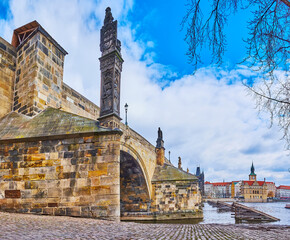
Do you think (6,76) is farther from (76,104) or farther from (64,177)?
(64,177)

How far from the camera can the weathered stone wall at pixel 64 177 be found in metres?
6.95

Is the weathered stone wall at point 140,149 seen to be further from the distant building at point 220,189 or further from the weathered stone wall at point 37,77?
the distant building at point 220,189

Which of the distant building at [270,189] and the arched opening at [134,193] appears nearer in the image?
the arched opening at [134,193]

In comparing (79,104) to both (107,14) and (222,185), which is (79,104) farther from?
(222,185)

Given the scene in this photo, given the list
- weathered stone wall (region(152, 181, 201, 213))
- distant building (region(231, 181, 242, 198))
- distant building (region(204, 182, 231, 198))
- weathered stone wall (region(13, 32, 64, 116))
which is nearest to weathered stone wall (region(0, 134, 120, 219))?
weathered stone wall (region(13, 32, 64, 116))

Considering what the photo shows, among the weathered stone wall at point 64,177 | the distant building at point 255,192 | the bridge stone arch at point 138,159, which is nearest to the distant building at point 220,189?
the distant building at point 255,192

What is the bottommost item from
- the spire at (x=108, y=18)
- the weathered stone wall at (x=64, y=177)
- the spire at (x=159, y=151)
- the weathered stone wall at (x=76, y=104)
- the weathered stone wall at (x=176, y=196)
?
the weathered stone wall at (x=176, y=196)

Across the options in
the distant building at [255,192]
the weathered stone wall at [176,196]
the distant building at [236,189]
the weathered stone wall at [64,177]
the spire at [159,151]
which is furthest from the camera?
the distant building at [236,189]

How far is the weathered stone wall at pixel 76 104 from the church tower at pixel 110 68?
110 inches

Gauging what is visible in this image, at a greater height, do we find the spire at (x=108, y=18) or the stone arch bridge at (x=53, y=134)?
the spire at (x=108, y=18)

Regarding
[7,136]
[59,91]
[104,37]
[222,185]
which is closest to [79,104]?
[59,91]

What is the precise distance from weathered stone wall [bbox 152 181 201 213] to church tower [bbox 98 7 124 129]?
14719 millimetres

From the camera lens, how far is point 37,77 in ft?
30.6

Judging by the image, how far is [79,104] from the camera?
1296cm
